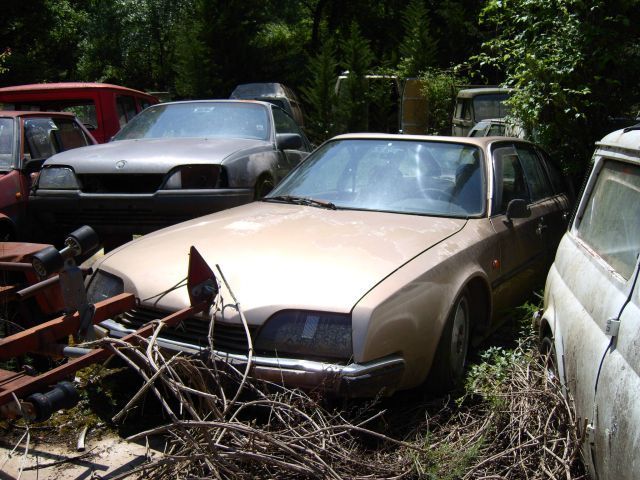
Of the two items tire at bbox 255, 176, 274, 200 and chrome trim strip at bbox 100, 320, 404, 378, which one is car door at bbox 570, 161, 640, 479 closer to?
chrome trim strip at bbox 100, 320, 404, 378

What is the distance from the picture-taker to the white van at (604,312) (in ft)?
7.23

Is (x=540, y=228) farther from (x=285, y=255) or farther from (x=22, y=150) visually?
(x=22, y=150)

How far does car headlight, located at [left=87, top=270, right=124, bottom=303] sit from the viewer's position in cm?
381

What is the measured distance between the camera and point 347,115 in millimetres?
17188

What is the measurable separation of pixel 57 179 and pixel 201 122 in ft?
5.95

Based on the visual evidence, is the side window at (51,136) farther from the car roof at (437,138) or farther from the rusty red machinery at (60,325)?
the rusty red machinery at (60,325)

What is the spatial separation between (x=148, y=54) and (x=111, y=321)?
25.7 metres

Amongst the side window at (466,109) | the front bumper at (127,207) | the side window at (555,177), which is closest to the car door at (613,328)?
the side window at (555,177)

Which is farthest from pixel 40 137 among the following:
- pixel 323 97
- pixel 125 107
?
pixel 323 97

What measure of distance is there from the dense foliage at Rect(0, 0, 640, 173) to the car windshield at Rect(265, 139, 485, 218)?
6.88ft

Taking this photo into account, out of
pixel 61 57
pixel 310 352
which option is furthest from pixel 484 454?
pixel 61 57

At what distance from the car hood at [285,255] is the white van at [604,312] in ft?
2.68

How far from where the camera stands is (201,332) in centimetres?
344

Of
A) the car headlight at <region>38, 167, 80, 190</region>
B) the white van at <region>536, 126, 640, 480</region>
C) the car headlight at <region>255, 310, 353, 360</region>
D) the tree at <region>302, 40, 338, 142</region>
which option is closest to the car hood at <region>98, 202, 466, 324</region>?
the car headlight at <region>255, 310, 353, 360</region>
